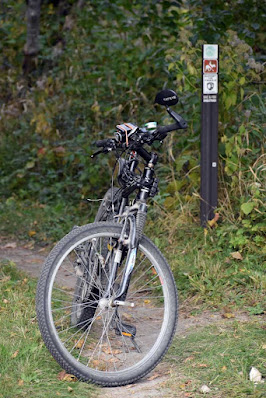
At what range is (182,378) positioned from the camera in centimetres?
405

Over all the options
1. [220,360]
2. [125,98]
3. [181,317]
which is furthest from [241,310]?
[125,98]

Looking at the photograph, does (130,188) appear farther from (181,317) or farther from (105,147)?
(181,317)

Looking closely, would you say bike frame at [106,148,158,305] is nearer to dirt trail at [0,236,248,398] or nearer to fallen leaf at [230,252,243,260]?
dirt trail at [0,236,248,398]

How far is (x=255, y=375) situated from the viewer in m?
3.92

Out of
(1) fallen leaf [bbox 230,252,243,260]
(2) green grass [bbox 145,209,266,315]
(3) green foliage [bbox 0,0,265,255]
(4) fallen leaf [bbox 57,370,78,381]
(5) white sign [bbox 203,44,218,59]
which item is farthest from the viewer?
(3) green foliage [bbox 0,0,265,255]

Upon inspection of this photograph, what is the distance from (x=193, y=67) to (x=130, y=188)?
2420mm

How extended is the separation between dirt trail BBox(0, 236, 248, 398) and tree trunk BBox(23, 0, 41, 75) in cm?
395

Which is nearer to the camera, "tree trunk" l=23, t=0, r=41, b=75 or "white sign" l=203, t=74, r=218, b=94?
"white sign" l=203, t=74, r=218, b=94

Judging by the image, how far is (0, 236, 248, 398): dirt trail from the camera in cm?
393

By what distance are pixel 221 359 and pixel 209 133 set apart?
2.40m

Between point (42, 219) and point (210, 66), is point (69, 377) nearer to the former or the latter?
point (210, 66)

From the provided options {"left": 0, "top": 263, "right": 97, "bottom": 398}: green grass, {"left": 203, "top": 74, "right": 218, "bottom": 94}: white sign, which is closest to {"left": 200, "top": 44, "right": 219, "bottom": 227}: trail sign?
{"left": 203, "top": 74, "right": 218, "bottom": 94}: white sign

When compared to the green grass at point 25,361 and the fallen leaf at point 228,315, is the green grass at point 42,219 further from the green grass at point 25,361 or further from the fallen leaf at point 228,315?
the fallen leaf at point 228,315

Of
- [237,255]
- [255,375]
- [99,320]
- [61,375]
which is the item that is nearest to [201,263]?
[237,255]
